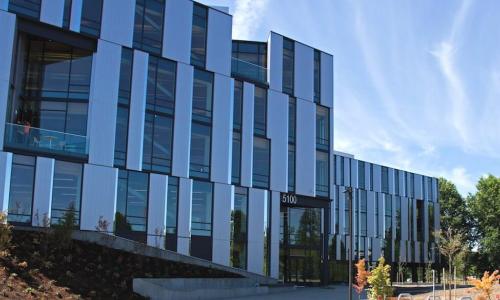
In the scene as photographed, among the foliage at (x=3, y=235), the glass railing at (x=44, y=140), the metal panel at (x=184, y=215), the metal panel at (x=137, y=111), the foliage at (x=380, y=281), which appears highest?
the metal panel at (x=137, y=111)

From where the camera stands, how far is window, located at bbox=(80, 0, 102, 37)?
30406mm

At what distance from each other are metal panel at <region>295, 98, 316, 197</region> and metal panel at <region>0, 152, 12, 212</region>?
1785cm

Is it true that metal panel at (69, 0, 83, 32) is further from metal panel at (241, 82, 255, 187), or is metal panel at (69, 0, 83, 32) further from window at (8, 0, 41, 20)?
metal panel at (241, 82, 255, 187)

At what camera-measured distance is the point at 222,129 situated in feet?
114

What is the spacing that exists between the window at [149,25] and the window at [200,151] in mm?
4953

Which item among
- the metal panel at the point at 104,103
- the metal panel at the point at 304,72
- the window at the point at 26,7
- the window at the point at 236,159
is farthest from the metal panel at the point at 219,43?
the window at the point at 26,7

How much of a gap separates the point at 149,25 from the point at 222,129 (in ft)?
23.9

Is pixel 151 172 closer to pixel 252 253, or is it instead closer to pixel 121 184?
pixel 121 184

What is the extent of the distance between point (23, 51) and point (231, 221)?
1466cm

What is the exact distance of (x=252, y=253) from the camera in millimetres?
34750

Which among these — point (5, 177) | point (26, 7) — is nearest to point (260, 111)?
point (26, 7)

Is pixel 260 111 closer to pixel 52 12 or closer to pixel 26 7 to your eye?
pixel 52 12

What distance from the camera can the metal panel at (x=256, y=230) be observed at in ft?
114

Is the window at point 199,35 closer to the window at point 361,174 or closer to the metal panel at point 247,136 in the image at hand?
the metal panel at point 247,136
